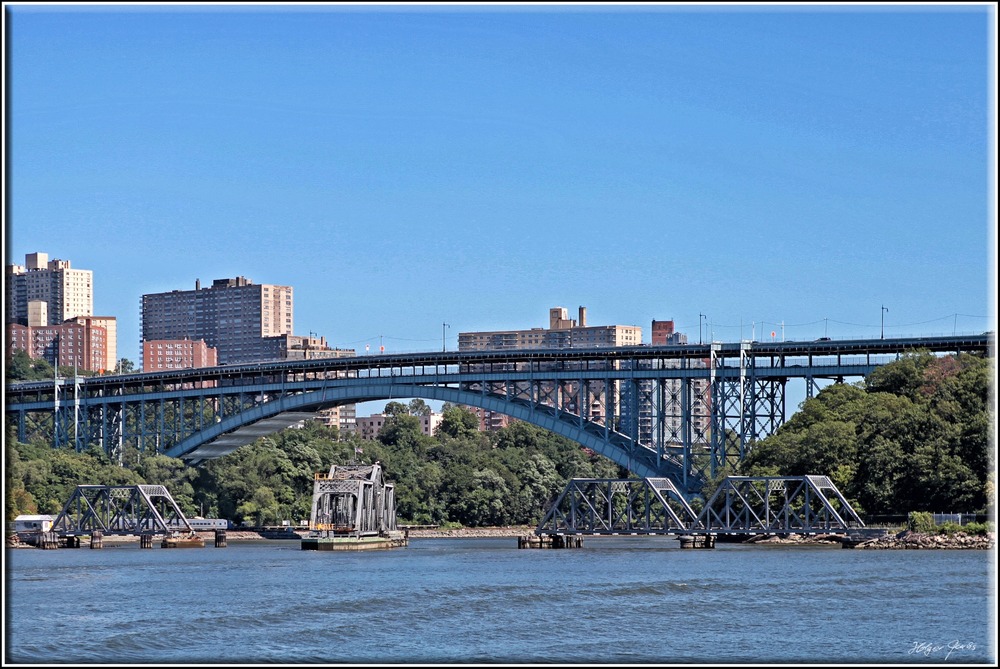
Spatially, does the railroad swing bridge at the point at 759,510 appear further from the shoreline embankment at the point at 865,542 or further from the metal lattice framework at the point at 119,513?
the metal lattice framework at the point at 119,513

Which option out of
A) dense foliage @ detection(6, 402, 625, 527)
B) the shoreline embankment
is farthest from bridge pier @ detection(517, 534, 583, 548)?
dense foliage @ detection(6, 402, 625, 527)

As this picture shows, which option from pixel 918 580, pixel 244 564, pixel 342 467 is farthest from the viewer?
pixel 342 467

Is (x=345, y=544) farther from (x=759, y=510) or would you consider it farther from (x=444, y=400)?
(x=759, y=510)

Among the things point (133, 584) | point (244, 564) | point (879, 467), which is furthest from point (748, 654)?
point (879, 467)

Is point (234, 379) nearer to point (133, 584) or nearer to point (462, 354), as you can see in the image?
point (462, 354)

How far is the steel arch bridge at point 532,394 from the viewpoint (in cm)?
10188

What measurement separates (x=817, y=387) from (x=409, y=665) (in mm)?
68029

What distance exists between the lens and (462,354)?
4427 inches

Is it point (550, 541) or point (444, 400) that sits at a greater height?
point (444, 400)

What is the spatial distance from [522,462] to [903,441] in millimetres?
63163

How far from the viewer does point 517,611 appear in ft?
163
